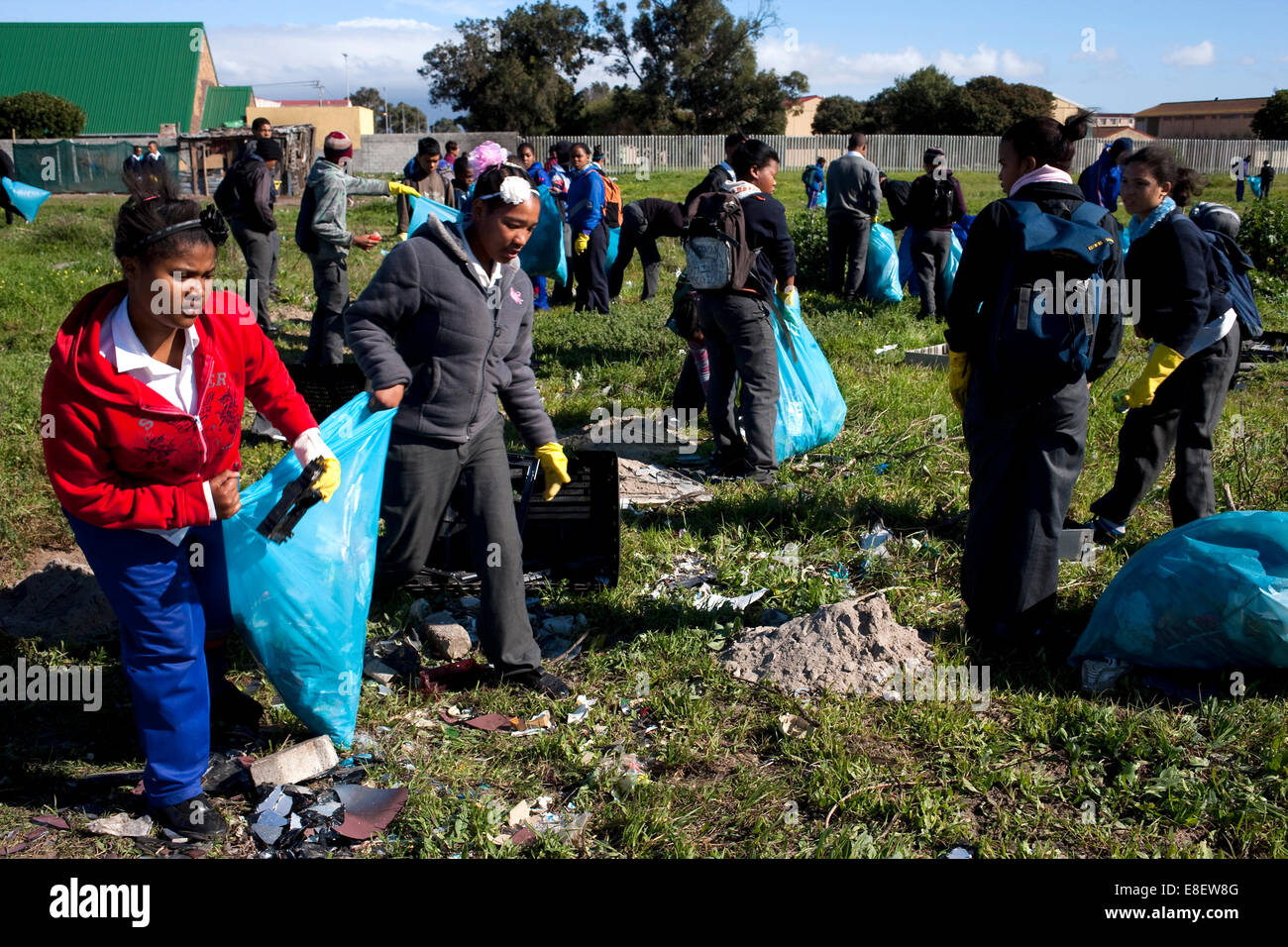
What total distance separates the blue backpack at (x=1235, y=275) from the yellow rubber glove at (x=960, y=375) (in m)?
1.51

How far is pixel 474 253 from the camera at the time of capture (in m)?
3.13

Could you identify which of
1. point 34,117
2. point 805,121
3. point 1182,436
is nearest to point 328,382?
point 1182,436

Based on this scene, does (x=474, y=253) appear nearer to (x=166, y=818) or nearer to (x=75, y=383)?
(x=75, y=383)

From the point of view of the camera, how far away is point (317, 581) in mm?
2820

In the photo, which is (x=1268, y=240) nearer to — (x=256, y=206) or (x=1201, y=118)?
(x=256, y=206)

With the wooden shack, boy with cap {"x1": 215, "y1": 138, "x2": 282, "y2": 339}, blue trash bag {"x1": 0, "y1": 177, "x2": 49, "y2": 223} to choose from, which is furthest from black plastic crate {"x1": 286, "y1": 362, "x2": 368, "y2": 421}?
the wooden shack

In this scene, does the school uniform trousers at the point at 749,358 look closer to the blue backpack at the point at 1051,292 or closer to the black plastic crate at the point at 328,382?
the black plastic crate at the point at 328,382

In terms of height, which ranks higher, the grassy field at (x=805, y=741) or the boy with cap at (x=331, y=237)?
the boy with cap at (x=331, y=237)

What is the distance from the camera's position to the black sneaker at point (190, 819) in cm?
262

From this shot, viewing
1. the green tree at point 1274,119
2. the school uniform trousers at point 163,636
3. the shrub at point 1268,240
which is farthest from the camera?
the green tree at point 1274,119

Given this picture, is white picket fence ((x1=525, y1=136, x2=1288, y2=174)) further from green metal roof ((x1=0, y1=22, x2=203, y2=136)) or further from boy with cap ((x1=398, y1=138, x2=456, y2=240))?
boy with cap ((x1=398, y1=138, x2=456, y2=240))

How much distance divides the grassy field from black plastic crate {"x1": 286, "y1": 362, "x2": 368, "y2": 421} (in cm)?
134

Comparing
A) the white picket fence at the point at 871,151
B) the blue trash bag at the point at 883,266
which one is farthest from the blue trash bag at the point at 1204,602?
the white picket fence at the point at 871,151
